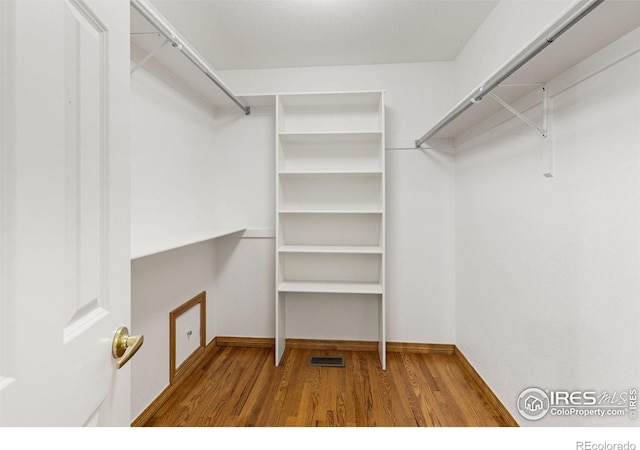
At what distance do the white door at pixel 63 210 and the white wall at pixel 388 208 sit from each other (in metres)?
1.95

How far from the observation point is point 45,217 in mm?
486

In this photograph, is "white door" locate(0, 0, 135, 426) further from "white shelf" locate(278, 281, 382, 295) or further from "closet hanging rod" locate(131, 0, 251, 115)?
"white shelf" locate(278, 281, 382, 295)

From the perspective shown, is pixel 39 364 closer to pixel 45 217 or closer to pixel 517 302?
pixel 45 217

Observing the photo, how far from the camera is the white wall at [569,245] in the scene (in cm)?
102

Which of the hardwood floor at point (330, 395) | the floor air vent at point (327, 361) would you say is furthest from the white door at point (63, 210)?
the floor air vent at point (327, 361)

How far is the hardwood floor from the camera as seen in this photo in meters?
1.72

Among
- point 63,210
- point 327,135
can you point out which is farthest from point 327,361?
point 63,210

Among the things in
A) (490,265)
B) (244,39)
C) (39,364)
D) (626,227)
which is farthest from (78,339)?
(244,39)

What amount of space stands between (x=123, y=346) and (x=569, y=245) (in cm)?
154

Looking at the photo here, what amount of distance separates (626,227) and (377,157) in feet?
5.65

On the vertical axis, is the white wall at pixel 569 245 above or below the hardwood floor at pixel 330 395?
above

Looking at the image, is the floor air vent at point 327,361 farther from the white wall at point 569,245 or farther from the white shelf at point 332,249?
the white wall at point 569,245

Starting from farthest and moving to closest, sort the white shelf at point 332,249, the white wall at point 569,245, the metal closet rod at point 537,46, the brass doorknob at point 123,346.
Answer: the white shelf at point 332,249
the white wall at point 569,245
the metal closet rod at point 537,46
the brass doorknob at point 123,346

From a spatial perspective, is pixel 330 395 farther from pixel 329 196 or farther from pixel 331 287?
pixel 329 196
